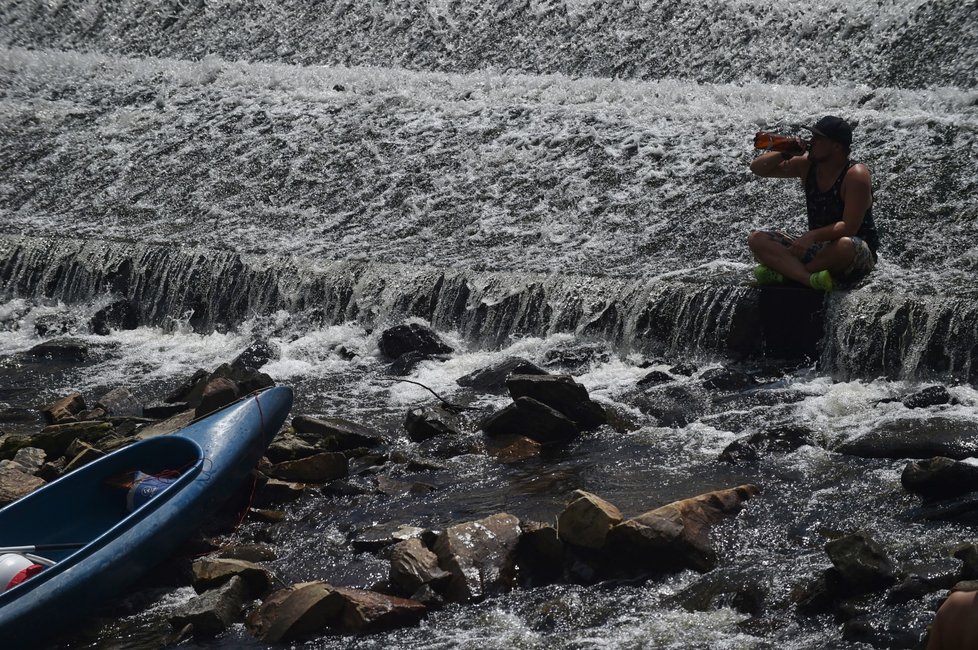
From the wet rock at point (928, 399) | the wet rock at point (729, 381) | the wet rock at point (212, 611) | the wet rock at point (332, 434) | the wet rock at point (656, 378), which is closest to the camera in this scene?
the wet rock at point (212, 611)

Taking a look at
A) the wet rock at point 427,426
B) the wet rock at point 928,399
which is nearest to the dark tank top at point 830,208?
the wet rock at point 928,399

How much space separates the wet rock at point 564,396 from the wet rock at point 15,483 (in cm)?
303

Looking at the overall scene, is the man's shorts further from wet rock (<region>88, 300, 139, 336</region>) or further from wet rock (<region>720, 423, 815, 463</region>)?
wet rock (<region>88, 300, 139, 336</region>)

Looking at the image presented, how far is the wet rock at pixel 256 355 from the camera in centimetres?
1055

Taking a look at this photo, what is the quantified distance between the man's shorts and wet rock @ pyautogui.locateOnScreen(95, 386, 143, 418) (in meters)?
5.09

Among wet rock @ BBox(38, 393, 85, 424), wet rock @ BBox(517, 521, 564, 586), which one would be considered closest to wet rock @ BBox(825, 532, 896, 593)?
wet rock @ BBox(517, 521, 564, 586)

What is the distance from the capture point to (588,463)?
7547 mm

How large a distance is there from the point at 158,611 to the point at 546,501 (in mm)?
2178

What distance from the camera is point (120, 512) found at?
23.2ft

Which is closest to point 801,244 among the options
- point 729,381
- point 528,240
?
point 729,381

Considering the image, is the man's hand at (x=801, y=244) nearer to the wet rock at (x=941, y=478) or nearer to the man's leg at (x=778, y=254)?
the man's leg at (x=778, y=254)

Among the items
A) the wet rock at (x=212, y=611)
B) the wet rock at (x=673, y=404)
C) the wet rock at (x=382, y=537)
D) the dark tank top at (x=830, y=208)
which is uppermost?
the dark tank top at (x=830, y=208)

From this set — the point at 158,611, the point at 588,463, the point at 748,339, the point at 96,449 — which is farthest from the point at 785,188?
the point at 158,611

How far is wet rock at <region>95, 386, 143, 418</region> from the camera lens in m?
9.51
